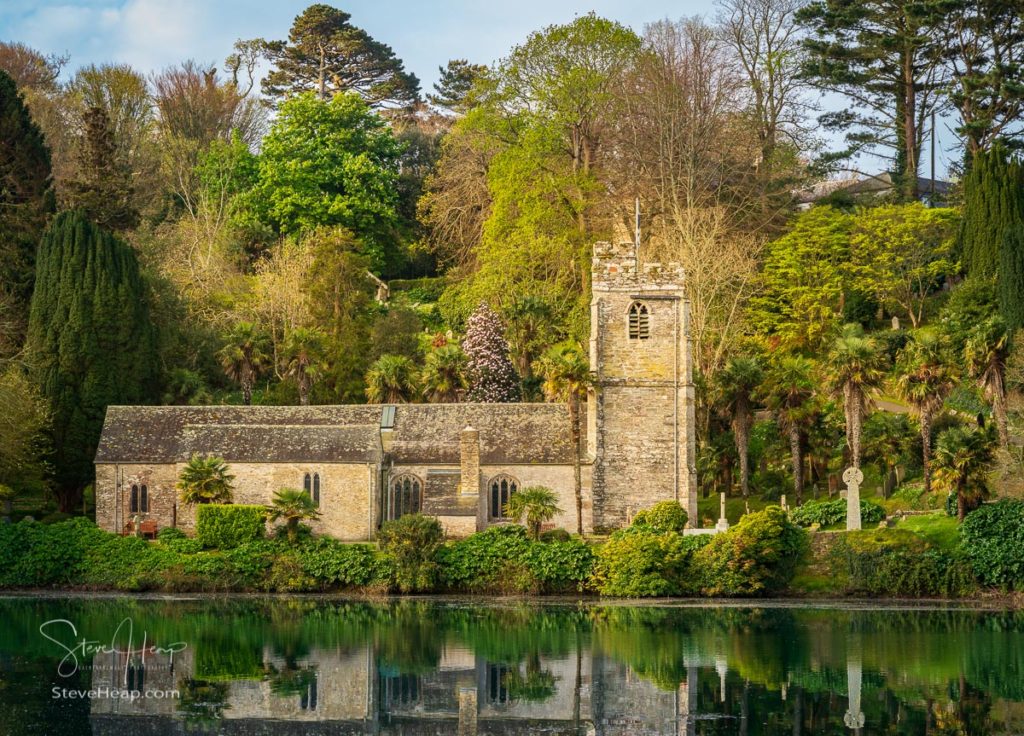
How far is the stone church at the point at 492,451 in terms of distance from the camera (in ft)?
186

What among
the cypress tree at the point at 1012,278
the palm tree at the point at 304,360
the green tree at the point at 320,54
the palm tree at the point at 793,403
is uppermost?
the green tree at the point at 320,54

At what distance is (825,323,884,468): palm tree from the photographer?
2226 inches

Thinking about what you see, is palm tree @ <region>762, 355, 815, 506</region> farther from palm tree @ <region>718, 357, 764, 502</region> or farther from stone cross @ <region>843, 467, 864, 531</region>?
stone cross @ <region>843, 467, 864, 531</region>

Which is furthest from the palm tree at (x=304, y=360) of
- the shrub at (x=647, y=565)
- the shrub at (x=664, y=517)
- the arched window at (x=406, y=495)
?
the shrub at (x=647, y=565)

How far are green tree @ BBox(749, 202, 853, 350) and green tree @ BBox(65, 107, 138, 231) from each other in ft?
89.2

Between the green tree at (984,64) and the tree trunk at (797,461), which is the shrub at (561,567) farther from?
the green tree at (984,64)

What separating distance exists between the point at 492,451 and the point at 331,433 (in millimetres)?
5646

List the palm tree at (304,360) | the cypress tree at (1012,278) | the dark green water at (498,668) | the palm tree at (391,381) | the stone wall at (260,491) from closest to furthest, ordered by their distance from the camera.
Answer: the dark green water at (498,668) < the stone wall at (260,491) < the palm tree at (391,381) < the cypress tree at (1012,278) < the palm tree at (304,360)

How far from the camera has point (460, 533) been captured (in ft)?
181

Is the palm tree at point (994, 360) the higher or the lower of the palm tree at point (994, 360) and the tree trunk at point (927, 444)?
the higher

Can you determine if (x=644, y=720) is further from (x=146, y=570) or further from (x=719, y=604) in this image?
(x=146, y=570)

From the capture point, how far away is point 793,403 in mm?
59531

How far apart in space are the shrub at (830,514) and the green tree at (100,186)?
102 feet

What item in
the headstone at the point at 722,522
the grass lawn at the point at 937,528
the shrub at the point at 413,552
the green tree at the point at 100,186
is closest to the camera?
the grass lawn at the point at 937,528
